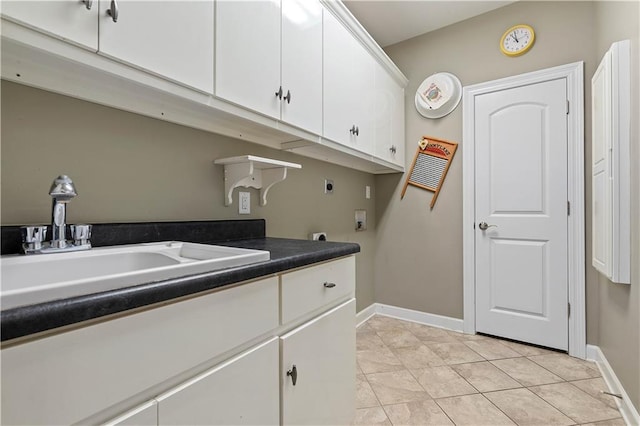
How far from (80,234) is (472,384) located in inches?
79.7

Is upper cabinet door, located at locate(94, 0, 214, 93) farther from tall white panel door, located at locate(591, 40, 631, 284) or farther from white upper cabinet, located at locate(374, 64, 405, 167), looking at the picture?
tall white panel door, located at locate(591, 40, 631, 284)

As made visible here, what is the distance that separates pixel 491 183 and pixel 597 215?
694 millimetres

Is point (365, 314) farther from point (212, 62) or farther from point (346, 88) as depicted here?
point (212, 62)

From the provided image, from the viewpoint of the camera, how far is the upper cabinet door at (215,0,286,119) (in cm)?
108

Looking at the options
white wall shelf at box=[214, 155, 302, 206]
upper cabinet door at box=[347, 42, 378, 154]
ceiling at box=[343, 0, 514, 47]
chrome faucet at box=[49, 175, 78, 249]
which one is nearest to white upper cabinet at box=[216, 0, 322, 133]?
white wall shelf at box=[214, 155, 302, 206]

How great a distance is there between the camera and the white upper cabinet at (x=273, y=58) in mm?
1097

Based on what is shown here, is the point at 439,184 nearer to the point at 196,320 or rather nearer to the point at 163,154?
the point at 163,154

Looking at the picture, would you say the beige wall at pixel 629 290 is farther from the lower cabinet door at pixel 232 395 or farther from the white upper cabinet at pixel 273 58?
the lower cabinet door at pixel 232 395

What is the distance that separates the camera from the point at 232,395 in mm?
752

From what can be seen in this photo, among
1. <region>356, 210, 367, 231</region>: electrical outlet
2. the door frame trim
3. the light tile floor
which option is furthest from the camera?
<region>356, 210, 367, 231</region>: electrical outlet

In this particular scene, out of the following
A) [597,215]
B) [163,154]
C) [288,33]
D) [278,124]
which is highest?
[288,33]

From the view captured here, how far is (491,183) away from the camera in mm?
2396

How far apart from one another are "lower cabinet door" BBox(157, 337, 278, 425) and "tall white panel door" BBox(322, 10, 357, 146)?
1.17m

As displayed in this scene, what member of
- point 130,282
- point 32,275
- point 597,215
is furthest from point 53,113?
point 597,215
